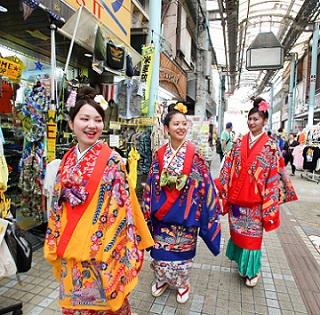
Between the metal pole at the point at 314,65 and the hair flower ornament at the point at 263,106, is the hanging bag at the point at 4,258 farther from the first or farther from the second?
the metal pole at the point at 314,65

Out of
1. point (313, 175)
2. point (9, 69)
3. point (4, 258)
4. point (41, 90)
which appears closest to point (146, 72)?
point (41, 90)

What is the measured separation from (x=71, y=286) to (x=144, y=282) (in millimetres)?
1315

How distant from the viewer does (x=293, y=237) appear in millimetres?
4086

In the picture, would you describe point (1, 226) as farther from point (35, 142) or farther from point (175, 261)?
point (35, 142)

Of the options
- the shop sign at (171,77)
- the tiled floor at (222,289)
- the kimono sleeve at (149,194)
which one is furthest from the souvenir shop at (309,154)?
the kimono sleeve at (149,194)

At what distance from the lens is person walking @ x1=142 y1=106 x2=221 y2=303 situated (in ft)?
7.43

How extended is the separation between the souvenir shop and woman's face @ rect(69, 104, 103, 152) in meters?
9.22

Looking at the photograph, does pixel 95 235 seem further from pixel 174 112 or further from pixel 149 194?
pixel 174 112

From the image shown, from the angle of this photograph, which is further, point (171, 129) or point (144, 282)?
point (144, 282)

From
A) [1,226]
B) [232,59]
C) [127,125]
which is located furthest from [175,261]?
[232,59]

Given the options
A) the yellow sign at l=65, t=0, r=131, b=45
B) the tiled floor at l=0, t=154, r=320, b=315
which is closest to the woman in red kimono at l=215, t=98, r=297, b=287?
the tiled floor at l=0, t=154, r=320, b=315

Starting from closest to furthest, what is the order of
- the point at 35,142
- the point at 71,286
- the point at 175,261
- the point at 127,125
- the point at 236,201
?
the point at 71,286 < the point at 175,261 < the point at 236,201 < the point at 35,142 < the point at 127,125

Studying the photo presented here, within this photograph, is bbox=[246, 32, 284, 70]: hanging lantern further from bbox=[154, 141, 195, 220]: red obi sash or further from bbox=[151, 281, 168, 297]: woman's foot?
bbox=[151, 281, 168, 297]: woman's foot

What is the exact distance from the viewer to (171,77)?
31.3 feet
